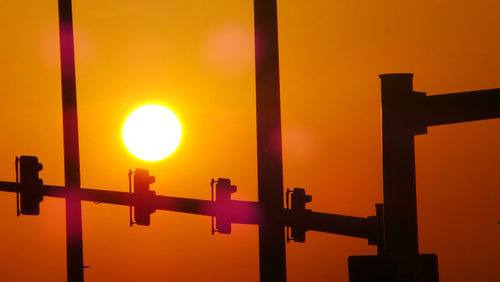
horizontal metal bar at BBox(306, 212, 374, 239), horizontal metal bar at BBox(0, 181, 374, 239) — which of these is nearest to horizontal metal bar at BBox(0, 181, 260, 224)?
horizontal metal bar at BBox(0, 181, 374, 239)

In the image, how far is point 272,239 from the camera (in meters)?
8.06

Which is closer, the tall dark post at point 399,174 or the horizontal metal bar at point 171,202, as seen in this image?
the tall dark post at point 399,174

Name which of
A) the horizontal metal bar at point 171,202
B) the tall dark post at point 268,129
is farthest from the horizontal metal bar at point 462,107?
the horizontal metal bar at point 171,202

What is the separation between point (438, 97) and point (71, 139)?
9.09 m

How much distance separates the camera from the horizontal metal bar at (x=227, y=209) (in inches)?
309

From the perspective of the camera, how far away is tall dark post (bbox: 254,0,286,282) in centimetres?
801

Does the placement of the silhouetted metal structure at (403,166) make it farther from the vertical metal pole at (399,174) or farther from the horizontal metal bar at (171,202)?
the horizontal metal bar at (171,202)

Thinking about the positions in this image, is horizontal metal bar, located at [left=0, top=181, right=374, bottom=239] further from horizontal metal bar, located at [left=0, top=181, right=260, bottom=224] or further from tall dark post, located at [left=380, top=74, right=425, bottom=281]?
tall dark post, located at [left=380, top=74, right=425, bottom=281]

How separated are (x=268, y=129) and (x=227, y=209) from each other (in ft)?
6.97

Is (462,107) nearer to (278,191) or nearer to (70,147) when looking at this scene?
(278,191)

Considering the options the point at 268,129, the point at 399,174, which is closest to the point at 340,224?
the point at 268,129

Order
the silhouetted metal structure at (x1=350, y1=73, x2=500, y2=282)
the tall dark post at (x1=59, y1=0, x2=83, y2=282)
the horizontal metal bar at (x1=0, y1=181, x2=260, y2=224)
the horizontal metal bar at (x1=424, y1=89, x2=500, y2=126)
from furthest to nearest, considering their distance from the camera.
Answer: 1. the tall dark post at (x1=59, y1=0, x2=83, y2=282)
2. the horizontal metal bar at (x1=0, y1=181, x2=260, y2=224)
3. the horizontal metal bar at (x1=424, y1=89, x2=500, y2=126)
4. the silhouetted metal structure at (x1=350, y1=73, x2=500, y2=282)

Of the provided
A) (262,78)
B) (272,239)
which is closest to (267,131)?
(262,78)

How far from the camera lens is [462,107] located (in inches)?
180
